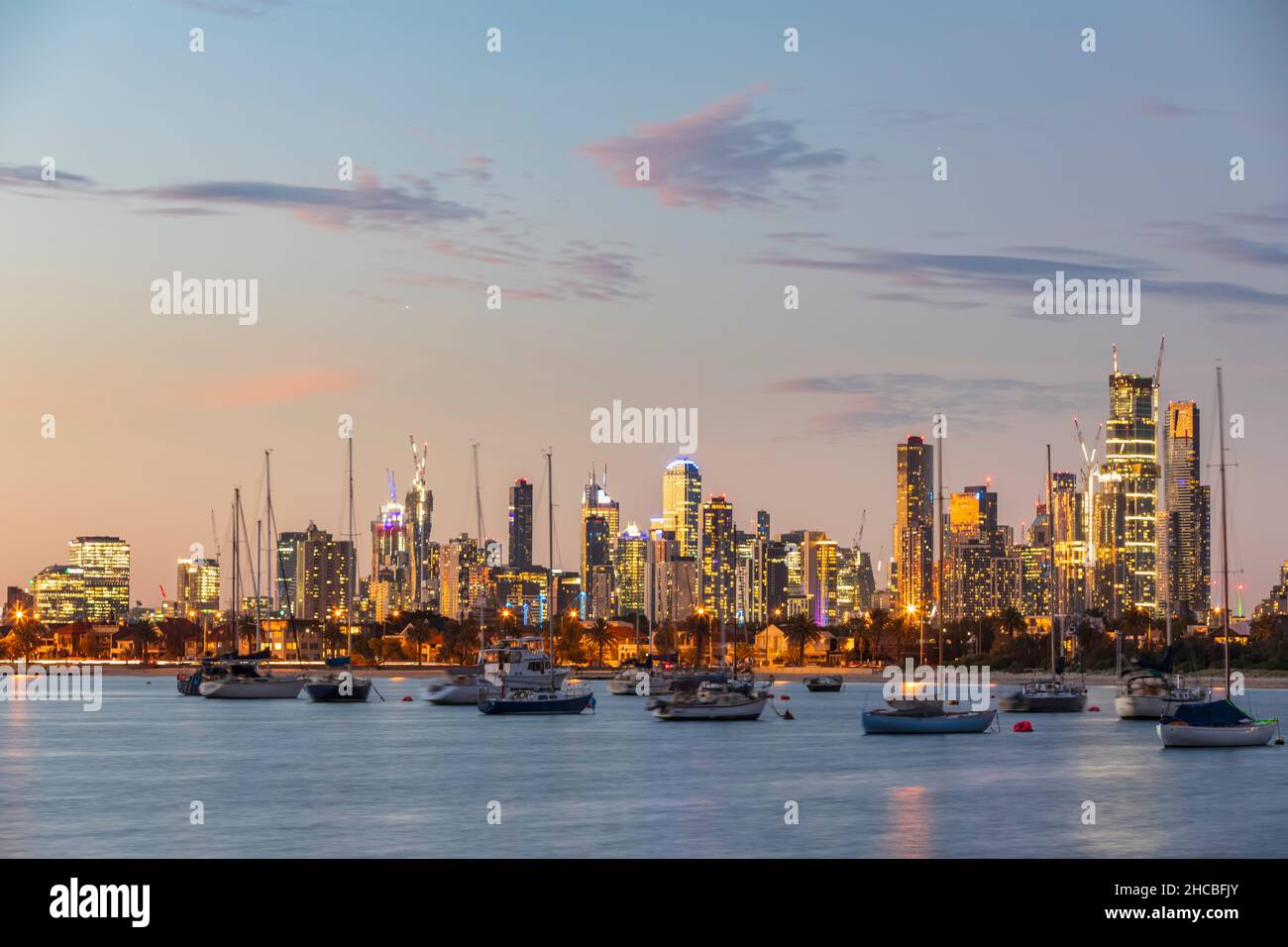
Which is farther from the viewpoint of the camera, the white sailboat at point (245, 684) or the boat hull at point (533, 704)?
the white sailboat at point (245, 684)

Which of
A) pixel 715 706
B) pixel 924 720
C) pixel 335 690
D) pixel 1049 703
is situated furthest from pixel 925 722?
pixel 335 690

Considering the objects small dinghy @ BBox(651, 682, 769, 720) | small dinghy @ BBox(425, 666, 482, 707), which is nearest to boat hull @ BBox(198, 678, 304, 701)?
small dinghy @ BBox(425, 666, 482, 707)

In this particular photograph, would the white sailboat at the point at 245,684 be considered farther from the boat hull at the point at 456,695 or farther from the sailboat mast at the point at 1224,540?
the sailboat mast at the point at 1224,540

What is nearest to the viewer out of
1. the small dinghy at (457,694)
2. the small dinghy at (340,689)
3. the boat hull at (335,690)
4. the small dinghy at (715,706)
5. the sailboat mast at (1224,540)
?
the sailboat mast at (1224,540)

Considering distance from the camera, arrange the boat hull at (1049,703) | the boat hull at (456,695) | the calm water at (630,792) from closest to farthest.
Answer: the calm water at (630,792) < the boat hull at (1049,703) < the boat hull at (456,695)

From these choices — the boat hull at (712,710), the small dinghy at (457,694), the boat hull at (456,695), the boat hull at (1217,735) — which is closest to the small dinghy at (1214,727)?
the boat hull at (1217,735)

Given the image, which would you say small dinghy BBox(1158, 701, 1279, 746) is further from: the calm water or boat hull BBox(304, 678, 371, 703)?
boat hull BBox(304, 678, 371, 703)

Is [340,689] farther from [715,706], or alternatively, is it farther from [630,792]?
[630,792]
